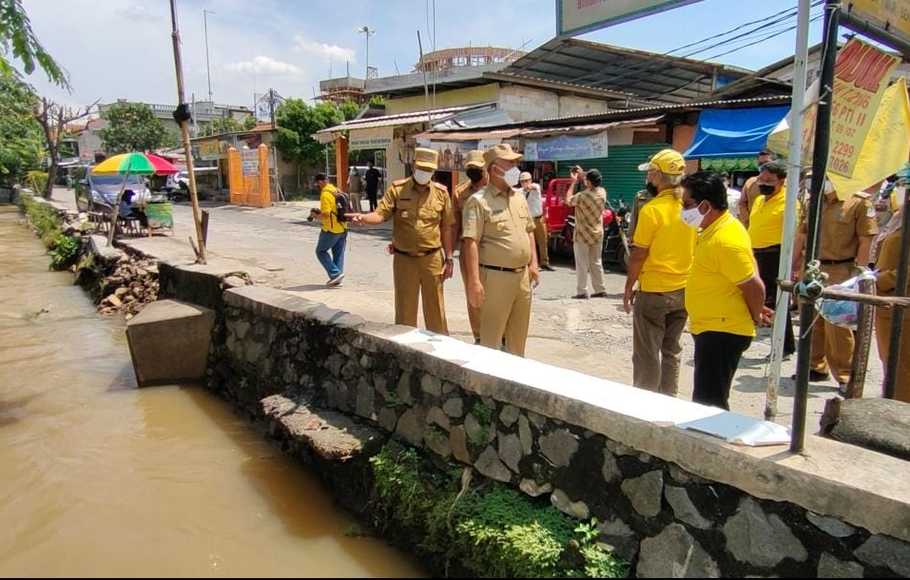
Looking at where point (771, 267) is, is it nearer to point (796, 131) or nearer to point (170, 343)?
point (796, 131)

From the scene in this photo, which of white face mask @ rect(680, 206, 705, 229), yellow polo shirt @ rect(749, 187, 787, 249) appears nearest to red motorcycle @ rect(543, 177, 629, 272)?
yellow polo shirt @ rect(749, 187, 787, 249)

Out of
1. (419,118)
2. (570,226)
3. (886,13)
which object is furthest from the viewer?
(419,118)

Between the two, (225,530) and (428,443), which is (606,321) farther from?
(225,530)

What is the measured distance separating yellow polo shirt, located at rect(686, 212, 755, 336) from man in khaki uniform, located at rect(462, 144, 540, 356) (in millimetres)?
1301

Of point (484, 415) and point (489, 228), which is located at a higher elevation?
point (489, 228)

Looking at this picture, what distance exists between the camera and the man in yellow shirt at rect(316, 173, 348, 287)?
27.7 feet

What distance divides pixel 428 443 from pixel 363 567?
75 centimetres

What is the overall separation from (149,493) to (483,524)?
8.06ft

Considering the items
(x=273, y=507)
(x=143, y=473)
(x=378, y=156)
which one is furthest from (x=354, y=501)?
(x=378, y=156)

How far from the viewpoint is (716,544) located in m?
2.35

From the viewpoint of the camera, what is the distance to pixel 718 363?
3375mm

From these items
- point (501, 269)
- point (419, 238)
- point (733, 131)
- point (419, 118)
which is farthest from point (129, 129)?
point (501, 269)

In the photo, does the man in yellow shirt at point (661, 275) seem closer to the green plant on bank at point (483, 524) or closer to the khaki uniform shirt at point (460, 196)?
the green plant on bank at point (483, 524)

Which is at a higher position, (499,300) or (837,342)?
(499,300)
